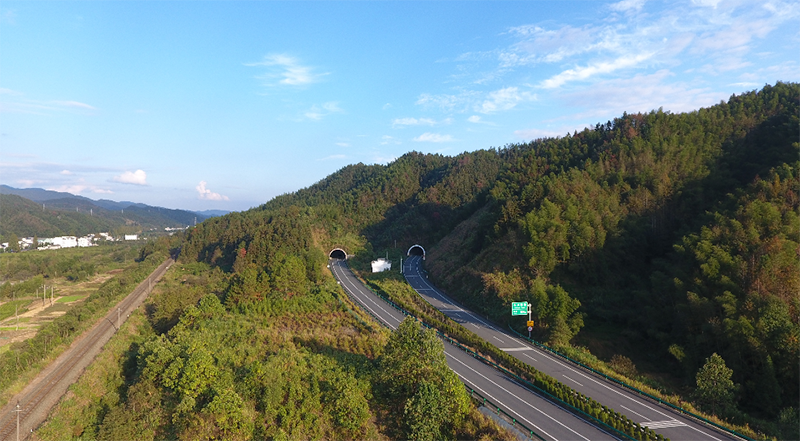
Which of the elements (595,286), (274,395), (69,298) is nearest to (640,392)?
(274,395)

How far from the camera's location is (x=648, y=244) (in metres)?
52.6

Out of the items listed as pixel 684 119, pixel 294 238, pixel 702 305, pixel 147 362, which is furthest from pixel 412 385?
pixel 684 119

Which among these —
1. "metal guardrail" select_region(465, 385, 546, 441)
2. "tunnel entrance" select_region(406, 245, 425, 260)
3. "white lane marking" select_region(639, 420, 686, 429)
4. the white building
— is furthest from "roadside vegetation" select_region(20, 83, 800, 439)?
"tunnel entrance" select_region(406, 245, 425, 260)

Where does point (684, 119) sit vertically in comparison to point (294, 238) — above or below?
above

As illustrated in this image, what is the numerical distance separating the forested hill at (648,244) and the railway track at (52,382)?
50.7 ft

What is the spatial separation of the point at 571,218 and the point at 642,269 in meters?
11.0

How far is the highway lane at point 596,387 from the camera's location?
2166 cm

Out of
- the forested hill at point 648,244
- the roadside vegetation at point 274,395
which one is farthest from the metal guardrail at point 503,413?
the forested hill at point 648,244

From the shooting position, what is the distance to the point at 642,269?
5034 centimetres

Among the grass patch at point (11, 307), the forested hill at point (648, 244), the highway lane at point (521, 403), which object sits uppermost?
the forested hill at point (648, 244)

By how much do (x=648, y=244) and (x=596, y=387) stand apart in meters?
33.4

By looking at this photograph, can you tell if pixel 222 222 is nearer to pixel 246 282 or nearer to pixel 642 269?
pixel 246 282

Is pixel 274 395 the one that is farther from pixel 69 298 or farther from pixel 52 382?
pixel 69 298

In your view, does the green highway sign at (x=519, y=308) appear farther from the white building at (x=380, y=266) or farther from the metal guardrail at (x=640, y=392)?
the white building at (x=380, y=266)
